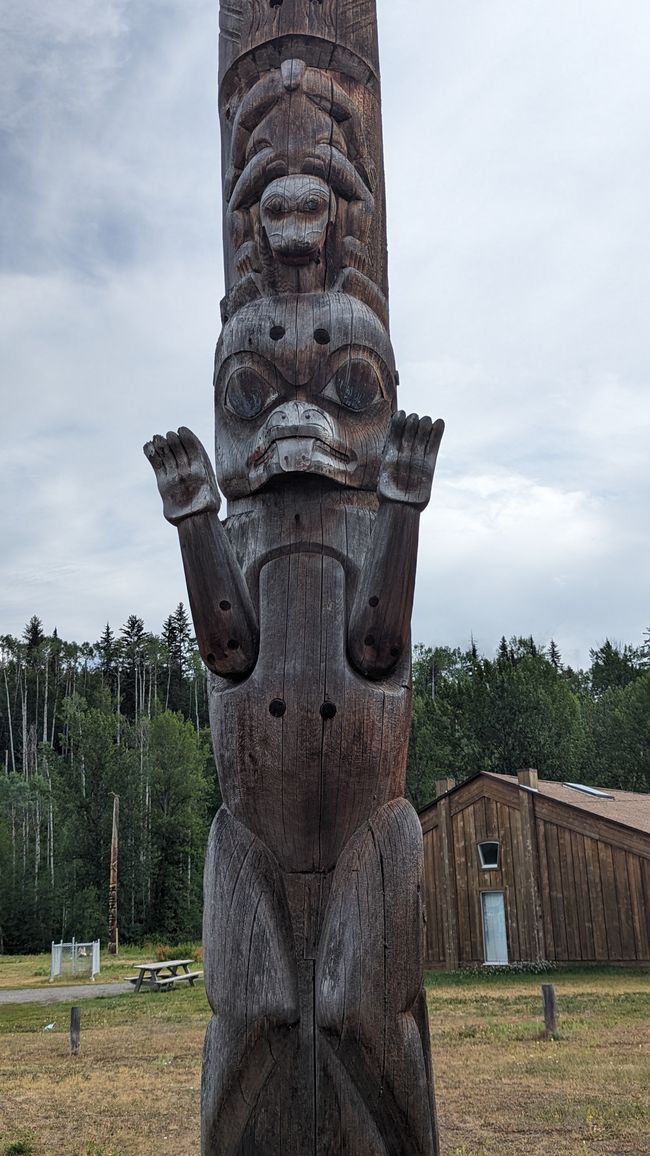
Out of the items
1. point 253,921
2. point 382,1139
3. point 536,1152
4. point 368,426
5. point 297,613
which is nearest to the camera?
point 382,1139

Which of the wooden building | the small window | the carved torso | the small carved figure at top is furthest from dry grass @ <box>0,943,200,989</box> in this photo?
the small carved figure at top

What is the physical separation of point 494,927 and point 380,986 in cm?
A: 2234

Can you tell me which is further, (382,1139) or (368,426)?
(368,426)

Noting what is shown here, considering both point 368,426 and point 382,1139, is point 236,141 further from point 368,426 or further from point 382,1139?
point 382,1139

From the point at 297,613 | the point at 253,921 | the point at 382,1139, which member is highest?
the point at 297,613

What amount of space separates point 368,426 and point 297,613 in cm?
108

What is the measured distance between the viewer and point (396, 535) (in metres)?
4.02

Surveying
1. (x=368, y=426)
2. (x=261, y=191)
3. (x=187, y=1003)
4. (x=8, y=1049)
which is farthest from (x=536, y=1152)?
(x=187, y=1003)

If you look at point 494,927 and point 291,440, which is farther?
point 494,927

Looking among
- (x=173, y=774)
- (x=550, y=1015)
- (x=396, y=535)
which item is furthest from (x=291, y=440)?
(x=173, y=774)

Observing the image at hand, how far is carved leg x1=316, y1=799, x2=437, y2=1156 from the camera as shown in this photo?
369cm

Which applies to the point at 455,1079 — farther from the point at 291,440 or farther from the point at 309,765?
the point at 291,440

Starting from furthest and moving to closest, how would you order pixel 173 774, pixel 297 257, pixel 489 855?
1. pixel 173 774
2. pixel 489 855
3. pixel 297 257

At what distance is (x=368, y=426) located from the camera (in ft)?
15.3
